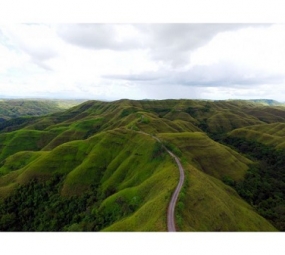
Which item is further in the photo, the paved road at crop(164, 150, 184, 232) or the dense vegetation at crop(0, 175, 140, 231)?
the dense vegetation at crop(0, 175, 140, 231)

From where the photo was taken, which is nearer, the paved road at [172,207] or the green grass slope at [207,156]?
the paved road at [172,207]

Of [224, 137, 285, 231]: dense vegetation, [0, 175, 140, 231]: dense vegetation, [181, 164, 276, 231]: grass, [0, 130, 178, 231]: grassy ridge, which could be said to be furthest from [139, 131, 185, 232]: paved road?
[224, 137, 285, 231]: dense vegetation

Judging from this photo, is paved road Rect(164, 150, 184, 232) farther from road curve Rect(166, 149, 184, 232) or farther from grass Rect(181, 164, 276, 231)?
grass Rect(181, 164, 276, 231)

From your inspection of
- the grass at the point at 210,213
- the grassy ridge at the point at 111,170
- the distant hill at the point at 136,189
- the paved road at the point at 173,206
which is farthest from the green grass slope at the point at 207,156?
the paved road at the point at 173,206

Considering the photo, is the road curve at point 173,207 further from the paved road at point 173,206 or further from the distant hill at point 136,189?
the distant hill at point 136,189

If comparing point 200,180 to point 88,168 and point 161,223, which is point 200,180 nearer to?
point 161,223

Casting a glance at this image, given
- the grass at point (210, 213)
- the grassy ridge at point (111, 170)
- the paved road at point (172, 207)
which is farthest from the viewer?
the grassy ridge at point (111, 170)

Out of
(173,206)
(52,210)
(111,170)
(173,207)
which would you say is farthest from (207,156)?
(52,210)

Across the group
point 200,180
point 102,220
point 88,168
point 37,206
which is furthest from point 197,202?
point 37,206

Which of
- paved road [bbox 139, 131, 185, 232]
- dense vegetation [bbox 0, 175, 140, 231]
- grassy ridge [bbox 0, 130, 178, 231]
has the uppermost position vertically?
paved road [bbox 139, 131, 185, 232]

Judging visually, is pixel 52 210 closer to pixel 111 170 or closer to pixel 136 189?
pixel 111 170

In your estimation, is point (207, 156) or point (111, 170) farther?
point (207, 156)
